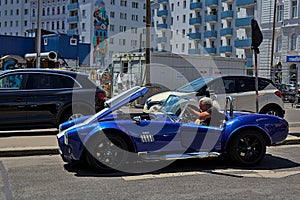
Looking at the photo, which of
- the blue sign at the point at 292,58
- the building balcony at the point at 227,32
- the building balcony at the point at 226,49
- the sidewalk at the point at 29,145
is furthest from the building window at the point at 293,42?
the sidewalk at the point at 29,145

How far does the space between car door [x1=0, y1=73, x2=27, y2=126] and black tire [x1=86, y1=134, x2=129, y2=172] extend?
434cm

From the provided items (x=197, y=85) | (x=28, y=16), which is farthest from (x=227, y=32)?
(x=28, y=16)

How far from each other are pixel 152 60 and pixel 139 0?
75.0m

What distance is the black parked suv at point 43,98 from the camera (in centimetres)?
1126

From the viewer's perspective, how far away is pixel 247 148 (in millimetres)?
8391

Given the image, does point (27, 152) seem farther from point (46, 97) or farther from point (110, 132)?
point (110, 132)

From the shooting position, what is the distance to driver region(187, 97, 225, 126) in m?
8.30

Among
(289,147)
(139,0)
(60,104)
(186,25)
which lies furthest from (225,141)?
(139,0)

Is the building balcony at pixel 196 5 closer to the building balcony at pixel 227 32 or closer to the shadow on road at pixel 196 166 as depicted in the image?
the building balcony at pixel 227 32

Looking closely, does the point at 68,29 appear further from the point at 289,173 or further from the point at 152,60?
the point at 289,173

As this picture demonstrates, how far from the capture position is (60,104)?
1170 cm

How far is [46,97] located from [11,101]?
2.89ft

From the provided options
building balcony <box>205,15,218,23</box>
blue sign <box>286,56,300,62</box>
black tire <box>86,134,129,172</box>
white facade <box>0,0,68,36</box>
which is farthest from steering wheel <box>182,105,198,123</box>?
white facade <box>0,0,68,36</box>

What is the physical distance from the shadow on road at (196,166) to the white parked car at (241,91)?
544cm
